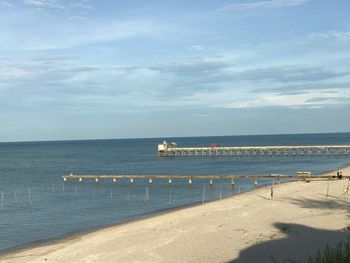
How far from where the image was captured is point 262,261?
1645 centimetres

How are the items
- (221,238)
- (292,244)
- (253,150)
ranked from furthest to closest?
1. (253,150)
2. (221,238)
3. (292,244)

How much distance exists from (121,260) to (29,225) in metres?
16.2

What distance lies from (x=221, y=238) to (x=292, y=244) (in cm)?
362

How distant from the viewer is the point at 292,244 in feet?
60.5

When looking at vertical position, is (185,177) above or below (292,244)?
below

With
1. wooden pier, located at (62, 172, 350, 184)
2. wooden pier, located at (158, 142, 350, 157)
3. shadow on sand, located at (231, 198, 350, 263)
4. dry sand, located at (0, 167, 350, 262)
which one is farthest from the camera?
wooden pier, located at (158, 142, 350, 157)

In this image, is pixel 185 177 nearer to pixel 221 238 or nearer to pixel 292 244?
pixel 221 238

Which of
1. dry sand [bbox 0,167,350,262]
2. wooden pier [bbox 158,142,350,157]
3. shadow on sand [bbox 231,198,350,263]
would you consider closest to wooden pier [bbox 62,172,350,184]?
dry sand [bbox 0,167,350,262]

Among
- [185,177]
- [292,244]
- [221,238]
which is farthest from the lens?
[185,177]

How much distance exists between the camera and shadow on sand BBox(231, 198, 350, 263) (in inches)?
662

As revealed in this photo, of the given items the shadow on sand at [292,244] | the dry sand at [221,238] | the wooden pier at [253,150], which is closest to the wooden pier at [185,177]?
the dry sand at [221,238]

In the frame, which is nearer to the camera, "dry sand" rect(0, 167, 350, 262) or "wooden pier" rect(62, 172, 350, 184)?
"dry sand" rect(0, 167, 350, 262)

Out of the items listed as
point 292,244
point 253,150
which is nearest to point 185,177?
point 292,244

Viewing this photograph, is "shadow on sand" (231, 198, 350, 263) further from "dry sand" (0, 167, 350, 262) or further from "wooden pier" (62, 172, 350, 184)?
"wooden pier" (62, 172, 350, 184)
